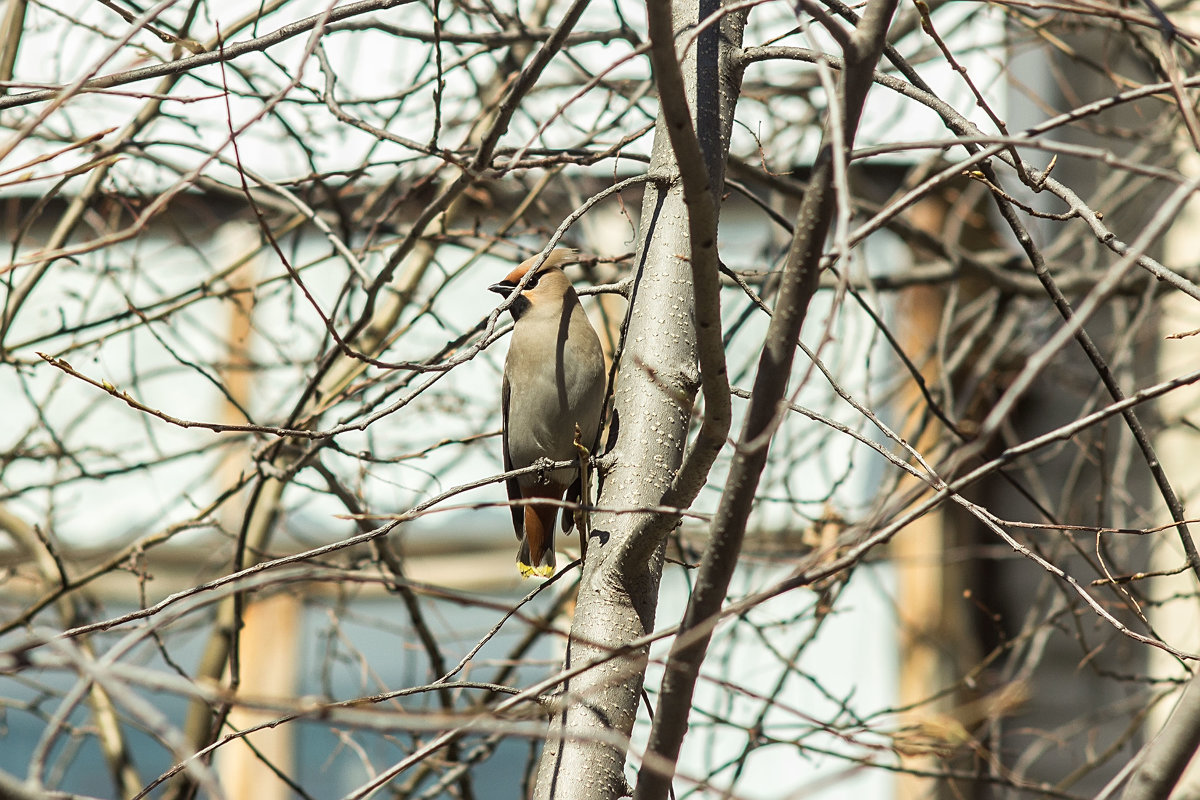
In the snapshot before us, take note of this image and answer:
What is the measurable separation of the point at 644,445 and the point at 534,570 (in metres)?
1.39

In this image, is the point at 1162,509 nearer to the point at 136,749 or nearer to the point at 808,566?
the point at 808,566

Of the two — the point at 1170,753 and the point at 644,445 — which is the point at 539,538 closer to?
the point at 644,445

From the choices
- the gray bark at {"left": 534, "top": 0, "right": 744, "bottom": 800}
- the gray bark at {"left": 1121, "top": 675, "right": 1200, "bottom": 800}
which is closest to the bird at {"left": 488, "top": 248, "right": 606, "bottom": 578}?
the gray bark at {"left": 534, "top": 0, "right": 744, "bottom": 800}

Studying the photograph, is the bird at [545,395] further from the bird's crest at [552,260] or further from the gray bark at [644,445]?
the gray bark at [644,445]

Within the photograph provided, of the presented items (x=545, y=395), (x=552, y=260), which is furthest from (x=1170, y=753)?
(x=545, y=395)

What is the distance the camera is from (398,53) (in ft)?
19.0

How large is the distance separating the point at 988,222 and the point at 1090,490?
54.9 inches

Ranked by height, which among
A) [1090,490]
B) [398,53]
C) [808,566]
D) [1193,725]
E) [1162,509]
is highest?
[398,53]

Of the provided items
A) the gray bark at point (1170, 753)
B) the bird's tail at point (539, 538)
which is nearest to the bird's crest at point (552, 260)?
the bird's tail at point (539, 538)

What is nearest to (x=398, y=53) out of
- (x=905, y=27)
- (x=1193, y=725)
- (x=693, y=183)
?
(x=905, y=27)

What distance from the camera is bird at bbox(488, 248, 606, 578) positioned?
355 cm

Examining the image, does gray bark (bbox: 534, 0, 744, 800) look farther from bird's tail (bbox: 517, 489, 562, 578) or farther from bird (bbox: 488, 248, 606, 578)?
bird's tail (bbox: 517, 489, 562, 578)

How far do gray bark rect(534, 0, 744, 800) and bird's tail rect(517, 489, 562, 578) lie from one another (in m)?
1.39

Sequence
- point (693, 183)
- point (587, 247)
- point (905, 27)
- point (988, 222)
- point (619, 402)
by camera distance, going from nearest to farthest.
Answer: point (693, 183) → point (619, 402) → point (905, 27) → point (587, 247) → point (988, 222)
